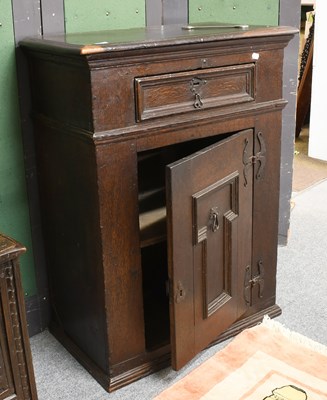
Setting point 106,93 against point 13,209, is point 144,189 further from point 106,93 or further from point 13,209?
point 106,93

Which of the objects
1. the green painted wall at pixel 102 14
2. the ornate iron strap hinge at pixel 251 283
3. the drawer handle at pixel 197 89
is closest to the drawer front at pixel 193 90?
the drawer handle at pixel 197 89

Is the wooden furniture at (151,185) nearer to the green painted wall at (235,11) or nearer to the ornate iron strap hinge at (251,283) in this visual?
the ornate iron strap hinge at (251,283)

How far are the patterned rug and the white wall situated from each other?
2.49 meters

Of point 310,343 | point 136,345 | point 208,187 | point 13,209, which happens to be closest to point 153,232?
point 208,187

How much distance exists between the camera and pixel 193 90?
1.86m

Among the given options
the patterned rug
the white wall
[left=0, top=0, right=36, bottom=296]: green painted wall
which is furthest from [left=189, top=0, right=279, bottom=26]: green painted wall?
the white wall

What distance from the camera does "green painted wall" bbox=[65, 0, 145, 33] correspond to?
207 cm

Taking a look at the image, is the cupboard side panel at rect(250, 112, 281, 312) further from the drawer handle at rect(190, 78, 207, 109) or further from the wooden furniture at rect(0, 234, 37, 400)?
the wooden furniture at rect(0, 234, 37, 400)

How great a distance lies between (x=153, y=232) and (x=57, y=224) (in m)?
0.34

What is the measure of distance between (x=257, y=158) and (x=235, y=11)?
2.58 feet

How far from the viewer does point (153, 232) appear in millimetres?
2002

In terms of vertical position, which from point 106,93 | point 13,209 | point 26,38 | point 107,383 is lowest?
point 107,383

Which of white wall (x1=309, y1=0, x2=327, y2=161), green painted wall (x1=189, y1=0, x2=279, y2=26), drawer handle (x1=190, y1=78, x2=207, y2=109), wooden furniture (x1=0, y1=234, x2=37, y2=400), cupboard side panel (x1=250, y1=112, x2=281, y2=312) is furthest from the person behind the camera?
white wall (x1=309, y1=0, x2=327, y2=161)

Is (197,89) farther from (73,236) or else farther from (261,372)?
(261,372)
